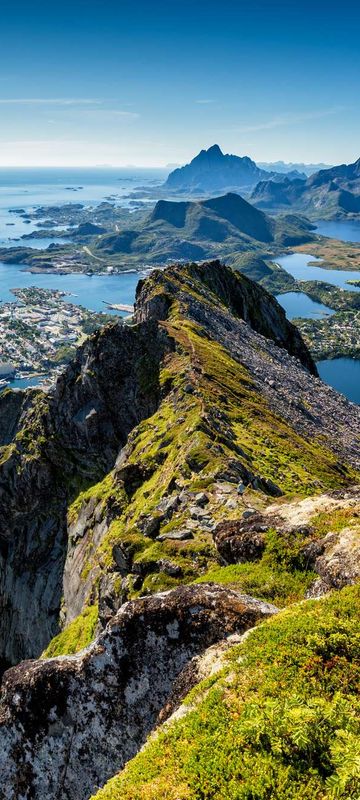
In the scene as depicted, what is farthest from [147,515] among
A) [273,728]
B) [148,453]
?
[273,728]

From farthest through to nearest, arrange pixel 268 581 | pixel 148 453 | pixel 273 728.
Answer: pixel 148 453
pixel 268 581
pixel 273 728

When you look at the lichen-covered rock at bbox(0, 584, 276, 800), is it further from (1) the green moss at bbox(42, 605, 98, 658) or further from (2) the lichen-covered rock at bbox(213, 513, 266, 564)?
(1) the green moss at bbox(42, 605, 98, 658)

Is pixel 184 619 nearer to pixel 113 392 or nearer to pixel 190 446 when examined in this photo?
pixel 190 446

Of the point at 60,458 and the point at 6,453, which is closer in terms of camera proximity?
the point at 60,458

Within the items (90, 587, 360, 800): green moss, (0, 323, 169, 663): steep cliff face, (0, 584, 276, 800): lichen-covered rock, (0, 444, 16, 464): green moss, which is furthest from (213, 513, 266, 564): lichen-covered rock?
(0, 444, 16, 464): green moss

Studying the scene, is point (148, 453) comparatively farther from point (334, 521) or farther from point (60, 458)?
point (60, 458)

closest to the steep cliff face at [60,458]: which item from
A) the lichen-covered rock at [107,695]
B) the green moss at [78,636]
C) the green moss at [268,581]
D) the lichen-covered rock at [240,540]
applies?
the green moss at [78,636]

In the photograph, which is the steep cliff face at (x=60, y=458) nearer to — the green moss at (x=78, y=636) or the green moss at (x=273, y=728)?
the green moss at (x=78, y=636)

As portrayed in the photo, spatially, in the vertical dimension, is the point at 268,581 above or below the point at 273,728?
below
